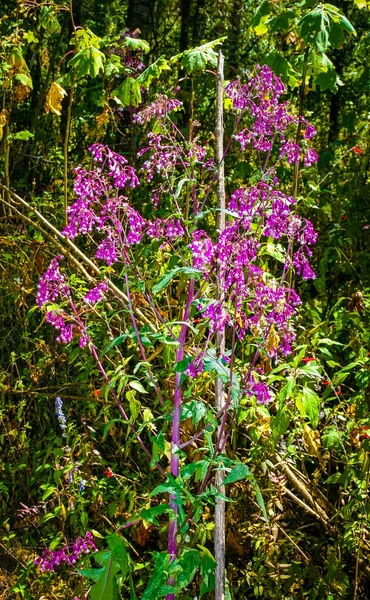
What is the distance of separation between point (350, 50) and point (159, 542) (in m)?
4.72

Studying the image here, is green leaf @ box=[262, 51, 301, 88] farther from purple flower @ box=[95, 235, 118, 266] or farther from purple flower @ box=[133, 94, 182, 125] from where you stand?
purple flower @ box=[95, 235, 118, 266]

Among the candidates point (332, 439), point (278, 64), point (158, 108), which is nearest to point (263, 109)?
point (158, 108)

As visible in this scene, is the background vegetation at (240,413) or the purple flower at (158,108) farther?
the background vegetation at (240,413)

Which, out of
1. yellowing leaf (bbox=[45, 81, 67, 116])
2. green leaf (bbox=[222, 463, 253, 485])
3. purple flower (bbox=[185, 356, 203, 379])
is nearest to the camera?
green leaf (bbox=[222, 463, 253, 485])

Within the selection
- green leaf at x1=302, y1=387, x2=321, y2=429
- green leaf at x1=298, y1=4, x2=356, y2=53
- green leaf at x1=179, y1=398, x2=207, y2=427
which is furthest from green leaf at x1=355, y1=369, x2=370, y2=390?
green leaf at x1=298, y1=4, x2=356, y2=53

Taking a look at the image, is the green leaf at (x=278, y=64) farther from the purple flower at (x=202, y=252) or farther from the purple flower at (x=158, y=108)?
the purple flower at (x=202, y=252)

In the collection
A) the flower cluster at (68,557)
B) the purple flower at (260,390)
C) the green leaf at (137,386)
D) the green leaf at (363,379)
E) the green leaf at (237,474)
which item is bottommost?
the flower cluster at (68,557)

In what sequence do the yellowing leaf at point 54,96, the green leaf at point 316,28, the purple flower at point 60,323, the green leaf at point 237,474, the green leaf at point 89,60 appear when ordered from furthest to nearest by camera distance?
the yellowing leaf at point 54,96 → the green leaf at point 89,60 → the green leaf at point 316,28 → the purple flower at point 60,323 → the green leaf at point 237,474

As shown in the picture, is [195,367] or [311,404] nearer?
[195,367]

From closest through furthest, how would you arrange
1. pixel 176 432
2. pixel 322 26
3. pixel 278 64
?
pixel 176 432 → pixel 322 26 → pixel 278 64

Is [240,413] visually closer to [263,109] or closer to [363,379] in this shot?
[363,379]

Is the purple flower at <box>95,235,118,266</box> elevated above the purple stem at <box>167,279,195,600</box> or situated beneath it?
elevated above

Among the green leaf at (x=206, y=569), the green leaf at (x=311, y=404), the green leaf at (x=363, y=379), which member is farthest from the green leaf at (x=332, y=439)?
the green leaf at (x=206, y=569)

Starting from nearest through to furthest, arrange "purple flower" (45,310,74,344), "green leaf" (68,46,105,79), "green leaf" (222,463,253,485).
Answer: "green leaf" (222,463,253,485)
"purple flower" (45,310,74,344)
"green leaf" (68,46,105,79)
